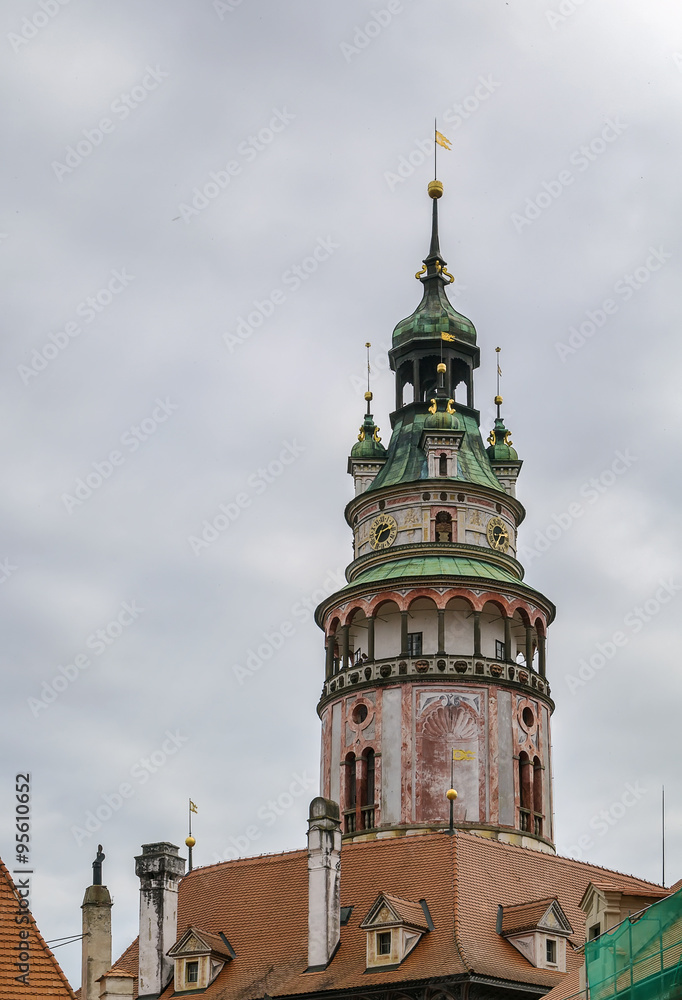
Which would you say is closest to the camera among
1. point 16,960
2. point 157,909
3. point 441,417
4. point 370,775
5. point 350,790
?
point 16,960

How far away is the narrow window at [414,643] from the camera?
58281mm

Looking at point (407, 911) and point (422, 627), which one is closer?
point (407, 911)

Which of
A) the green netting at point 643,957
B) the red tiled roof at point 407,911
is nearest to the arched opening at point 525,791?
the red tiled roof at point 407,911

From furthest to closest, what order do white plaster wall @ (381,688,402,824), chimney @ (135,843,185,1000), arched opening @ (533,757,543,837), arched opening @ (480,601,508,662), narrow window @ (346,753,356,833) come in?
1. arched opening @ (480,601,508,662)
2. arched opening @ (533,757,543,837)
3. narrow window @ (346,753,356,833)
4. white plaster wall @ (381,688,402,824)
5. chimney @ (135,843,185,1000)

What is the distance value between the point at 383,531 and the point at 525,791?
10.3 metres

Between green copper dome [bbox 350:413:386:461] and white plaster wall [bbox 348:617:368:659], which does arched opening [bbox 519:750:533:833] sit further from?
green copper dome [bbox 350:413:386:461]

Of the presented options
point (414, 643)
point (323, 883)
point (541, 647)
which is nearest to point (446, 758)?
point (414, 643)

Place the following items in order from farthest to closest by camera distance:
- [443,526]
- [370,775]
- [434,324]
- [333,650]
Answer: [434,324] → [443,526] → [333,650] → [370,775]

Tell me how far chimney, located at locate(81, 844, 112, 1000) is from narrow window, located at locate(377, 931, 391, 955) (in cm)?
893

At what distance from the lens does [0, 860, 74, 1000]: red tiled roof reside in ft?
83.0

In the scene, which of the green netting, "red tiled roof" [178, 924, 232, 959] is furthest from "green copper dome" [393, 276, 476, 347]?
the green netting

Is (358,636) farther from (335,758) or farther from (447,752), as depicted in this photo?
(447,752)

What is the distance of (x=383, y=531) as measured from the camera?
6222cm

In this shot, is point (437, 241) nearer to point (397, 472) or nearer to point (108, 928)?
point (397, 472)
